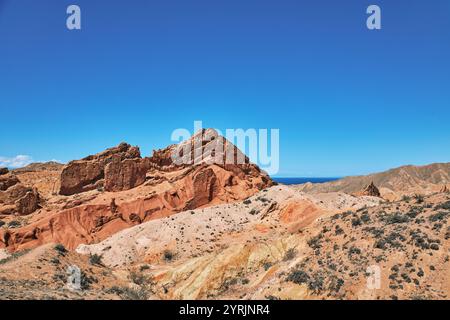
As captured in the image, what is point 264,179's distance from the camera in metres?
56.1

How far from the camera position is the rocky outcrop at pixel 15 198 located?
47.6 metres

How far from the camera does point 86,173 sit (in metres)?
52.7

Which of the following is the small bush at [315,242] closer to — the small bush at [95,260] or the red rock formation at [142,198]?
the small bush at [95,260]

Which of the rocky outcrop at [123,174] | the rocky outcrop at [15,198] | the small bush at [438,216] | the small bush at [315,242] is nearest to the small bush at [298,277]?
the small bush at [315,242]

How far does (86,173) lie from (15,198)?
29.5 ft

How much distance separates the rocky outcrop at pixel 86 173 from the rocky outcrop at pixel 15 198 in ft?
13.5

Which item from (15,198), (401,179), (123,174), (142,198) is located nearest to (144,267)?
(142,198)

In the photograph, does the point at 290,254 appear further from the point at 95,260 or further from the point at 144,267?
the point at 95,260

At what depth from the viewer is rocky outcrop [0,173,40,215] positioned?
4759 cm

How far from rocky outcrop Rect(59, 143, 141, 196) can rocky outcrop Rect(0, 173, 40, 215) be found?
412 centimetres

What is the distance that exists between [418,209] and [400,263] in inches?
257

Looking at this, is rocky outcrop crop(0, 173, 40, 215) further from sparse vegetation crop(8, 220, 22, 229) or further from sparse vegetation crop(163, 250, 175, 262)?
sparse vegetation crop(163, 250, 175, 262)

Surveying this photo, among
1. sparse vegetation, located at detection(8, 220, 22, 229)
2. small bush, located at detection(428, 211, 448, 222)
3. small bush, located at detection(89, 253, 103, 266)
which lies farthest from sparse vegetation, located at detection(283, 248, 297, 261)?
sparse vegetation, located at detection(8, 220, 22, 229)
